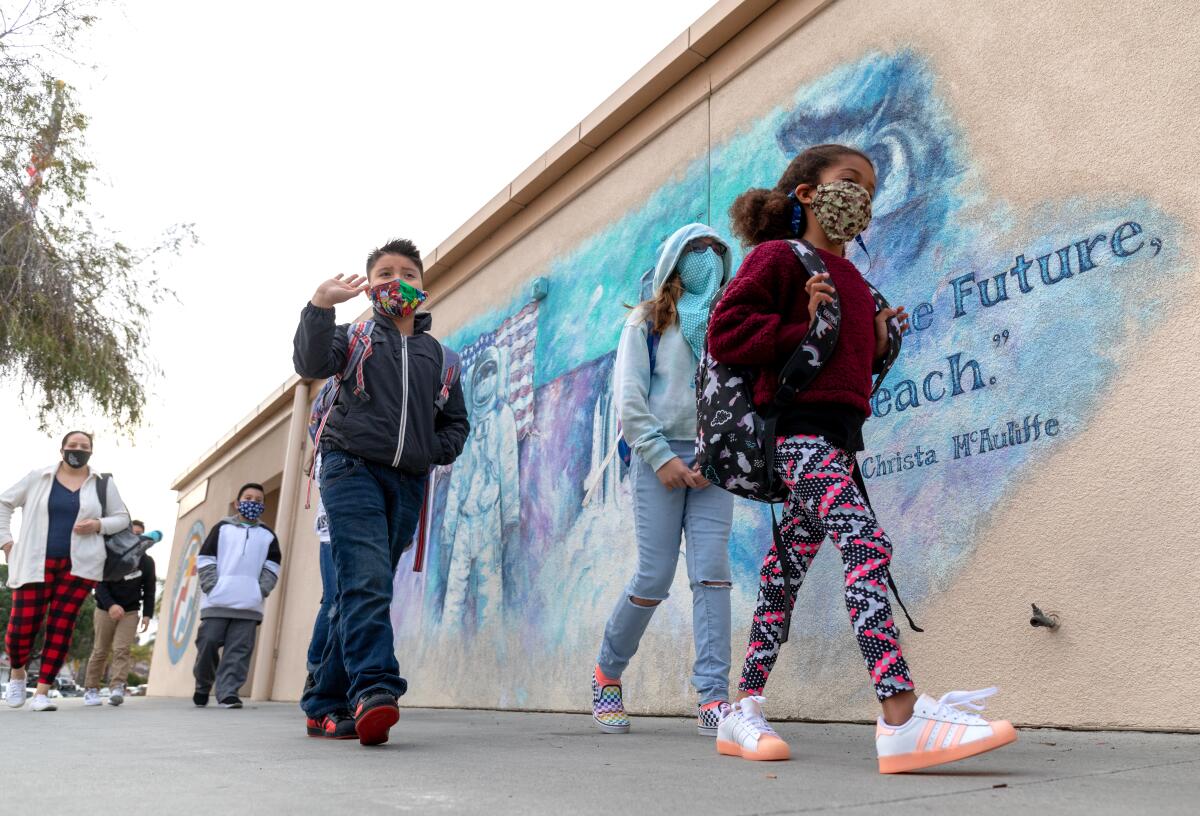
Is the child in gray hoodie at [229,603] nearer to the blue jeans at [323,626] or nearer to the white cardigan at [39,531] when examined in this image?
the white cardigan at [39,531]

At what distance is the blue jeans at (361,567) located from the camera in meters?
2.89

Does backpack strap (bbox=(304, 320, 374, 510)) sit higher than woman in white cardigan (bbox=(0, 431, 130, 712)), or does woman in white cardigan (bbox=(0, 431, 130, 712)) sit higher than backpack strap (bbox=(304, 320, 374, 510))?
backpack strap (bbox=(304, 320, 374, 510))

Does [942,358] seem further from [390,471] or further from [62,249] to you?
[62,249]

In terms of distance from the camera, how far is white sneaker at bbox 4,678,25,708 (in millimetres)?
5895

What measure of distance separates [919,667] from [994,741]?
5.11ft

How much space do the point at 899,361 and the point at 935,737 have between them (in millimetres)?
2112

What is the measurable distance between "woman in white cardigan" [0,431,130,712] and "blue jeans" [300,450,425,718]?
338 centimetres

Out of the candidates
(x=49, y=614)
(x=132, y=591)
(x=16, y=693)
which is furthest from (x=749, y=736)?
(x=132, y=591)

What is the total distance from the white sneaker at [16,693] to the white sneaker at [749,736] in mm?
5134

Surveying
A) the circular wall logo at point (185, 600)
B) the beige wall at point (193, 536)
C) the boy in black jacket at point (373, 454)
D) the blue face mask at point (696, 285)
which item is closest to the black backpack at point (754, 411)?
the blue face mask at point (696, 285)

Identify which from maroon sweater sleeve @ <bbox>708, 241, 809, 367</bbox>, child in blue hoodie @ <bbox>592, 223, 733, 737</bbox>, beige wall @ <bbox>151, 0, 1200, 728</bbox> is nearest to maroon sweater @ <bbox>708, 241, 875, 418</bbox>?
maroon sweater sleeve @ <bbox>708, 241, 809, 367</bbox>

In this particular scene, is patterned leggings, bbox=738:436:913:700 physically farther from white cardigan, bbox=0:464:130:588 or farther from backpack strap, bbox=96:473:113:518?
backpack strap, bbox=96:473:113:518

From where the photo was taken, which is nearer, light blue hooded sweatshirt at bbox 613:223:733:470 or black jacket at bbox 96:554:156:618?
light blue hooded sweatshirt at bbox 613:223:733:470

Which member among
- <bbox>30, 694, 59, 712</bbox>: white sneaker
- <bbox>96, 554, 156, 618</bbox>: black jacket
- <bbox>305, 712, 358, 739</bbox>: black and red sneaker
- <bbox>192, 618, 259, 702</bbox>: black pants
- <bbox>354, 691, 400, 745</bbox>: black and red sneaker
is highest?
<bbox>96, 554, 156, 618</bbox>: black jacket
